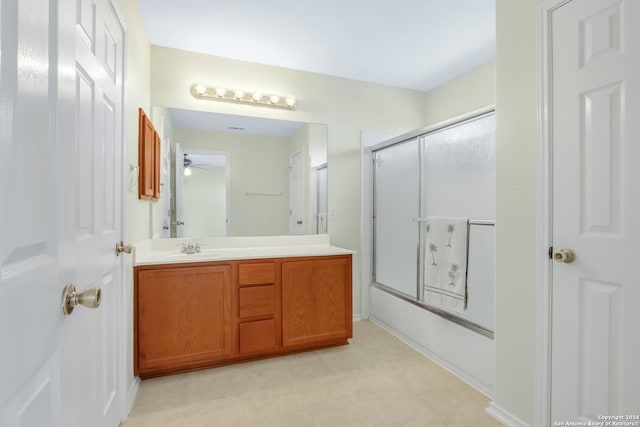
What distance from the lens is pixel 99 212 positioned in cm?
117

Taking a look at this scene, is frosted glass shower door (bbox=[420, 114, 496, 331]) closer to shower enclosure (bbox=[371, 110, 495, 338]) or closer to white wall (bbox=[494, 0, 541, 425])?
shower enclosure (bbox=[371, 110, 495, 338])

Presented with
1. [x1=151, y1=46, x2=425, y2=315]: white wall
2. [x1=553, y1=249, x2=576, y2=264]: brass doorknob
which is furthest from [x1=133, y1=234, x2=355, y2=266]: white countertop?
[x1=553, y1=249, x2=576, y2=264]: brass doorknob

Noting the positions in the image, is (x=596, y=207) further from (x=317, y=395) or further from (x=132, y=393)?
(x=132, y=393)

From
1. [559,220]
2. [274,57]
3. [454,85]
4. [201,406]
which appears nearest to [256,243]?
[201,406]

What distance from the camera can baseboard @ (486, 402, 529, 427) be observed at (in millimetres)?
1530

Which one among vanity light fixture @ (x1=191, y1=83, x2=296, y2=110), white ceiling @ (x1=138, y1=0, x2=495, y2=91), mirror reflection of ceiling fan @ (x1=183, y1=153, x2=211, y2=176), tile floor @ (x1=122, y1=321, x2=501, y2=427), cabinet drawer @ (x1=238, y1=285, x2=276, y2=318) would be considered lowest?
tile floor @ (x1=122, y1=321, x2=501, y2=427)

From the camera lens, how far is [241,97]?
266cm

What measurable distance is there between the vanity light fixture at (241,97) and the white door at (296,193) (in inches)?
18.4

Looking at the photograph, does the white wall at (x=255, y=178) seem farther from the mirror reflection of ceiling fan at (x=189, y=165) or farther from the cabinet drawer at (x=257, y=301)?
the cabinet drawer at (x=257, y=301)

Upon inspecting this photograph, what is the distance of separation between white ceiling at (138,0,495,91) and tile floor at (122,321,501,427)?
2.42 meters

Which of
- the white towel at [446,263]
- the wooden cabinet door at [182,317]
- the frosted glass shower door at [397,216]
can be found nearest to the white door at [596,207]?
the white towel at [446,263]

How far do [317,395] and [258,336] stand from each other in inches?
24.0

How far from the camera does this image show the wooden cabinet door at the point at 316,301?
2.35 metres

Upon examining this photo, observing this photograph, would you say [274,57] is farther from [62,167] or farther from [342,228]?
[62,167]
